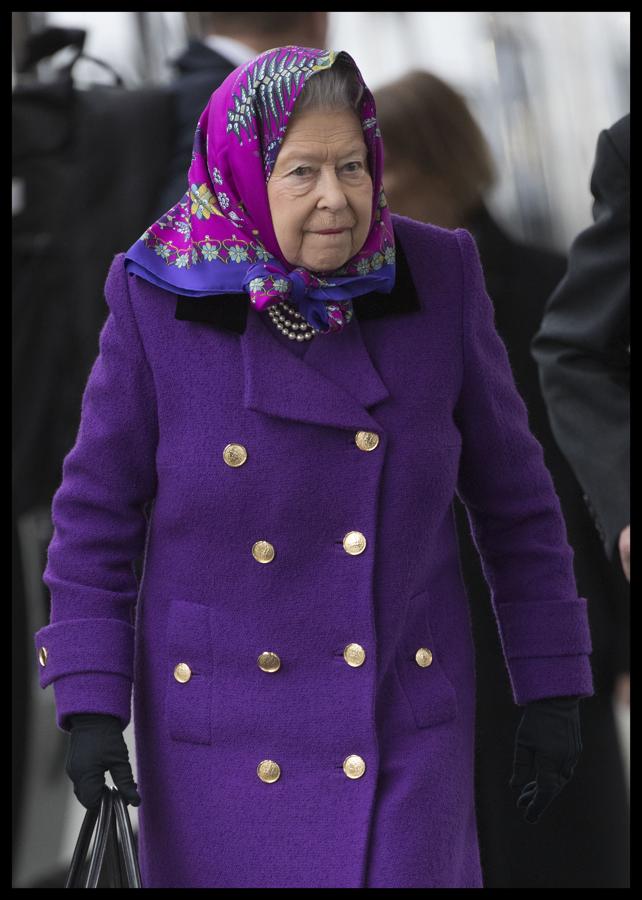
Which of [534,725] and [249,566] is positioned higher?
[249,566]

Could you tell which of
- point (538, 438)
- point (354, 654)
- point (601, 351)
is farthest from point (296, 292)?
point (538, 438)

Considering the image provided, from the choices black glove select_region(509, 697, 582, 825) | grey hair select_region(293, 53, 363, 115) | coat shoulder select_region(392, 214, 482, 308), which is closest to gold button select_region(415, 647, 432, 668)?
black glove select_region(509, 697, 582, 825)

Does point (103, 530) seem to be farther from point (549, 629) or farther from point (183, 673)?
point (549, 629)

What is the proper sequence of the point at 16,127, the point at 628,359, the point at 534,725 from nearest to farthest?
the point at 534,725 < the point at 628,359 < the point at 16,127

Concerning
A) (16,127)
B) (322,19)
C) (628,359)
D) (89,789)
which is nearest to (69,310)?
(16,127)

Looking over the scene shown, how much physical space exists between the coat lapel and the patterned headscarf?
35 millimetres

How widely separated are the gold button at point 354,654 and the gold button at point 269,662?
112 millimetres

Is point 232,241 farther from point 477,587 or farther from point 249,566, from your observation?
point 477,587

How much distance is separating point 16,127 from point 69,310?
0.49 meters

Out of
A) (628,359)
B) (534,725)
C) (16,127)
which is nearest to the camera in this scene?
(534,725)

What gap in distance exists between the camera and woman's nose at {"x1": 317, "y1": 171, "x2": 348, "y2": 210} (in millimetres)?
2836

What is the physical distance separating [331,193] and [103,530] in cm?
68

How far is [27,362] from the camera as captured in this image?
15.5ft

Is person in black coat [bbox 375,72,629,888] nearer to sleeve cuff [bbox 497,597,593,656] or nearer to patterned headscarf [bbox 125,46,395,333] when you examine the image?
sleeve cuff [bbox 497,597,593,656]
